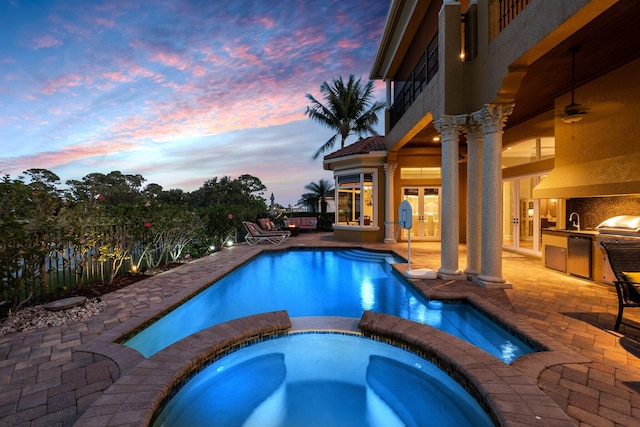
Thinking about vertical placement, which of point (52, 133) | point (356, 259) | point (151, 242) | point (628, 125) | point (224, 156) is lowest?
point (356, 259)

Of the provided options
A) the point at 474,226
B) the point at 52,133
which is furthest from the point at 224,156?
the point at 474,226

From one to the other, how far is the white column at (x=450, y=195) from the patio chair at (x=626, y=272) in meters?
2.70

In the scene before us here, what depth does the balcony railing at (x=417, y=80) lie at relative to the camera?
816cm

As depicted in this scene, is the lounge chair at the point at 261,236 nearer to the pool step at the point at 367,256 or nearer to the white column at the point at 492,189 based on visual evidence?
the pool step at the point at 367,256

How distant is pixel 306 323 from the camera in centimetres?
442

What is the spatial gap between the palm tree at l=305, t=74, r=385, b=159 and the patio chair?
20.1 meters

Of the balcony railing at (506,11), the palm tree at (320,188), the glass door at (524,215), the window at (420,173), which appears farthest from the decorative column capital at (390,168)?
the palm tree at (320,188)

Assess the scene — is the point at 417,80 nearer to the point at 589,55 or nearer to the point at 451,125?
the point at 451,125

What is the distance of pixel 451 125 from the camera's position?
21.1ft

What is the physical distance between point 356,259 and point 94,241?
7713 millimetres

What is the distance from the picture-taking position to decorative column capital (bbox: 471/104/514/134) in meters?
5.69

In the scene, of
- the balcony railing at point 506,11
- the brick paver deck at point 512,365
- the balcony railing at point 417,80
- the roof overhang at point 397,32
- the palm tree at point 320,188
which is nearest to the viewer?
the brick paver deck at point 512,365

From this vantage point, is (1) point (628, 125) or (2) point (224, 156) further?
(2) point (224, 156)

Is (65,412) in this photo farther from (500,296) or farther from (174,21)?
(174,21)
